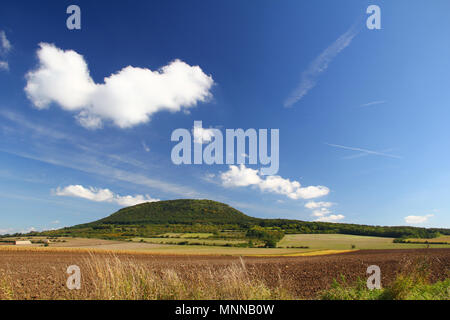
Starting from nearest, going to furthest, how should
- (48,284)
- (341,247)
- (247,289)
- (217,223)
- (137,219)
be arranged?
(247,289) → (48,284) → (341,247) → (217,223) → (137,219)

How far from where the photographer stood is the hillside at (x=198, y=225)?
80062 mm

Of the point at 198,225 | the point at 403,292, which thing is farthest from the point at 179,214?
the point at 403,292

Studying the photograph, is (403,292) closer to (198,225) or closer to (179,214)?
(198,225)

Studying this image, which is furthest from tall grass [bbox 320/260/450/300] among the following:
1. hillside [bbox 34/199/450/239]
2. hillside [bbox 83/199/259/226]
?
hillside [bbox 83/199/259/226]

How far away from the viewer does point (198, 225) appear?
114938 millimetres

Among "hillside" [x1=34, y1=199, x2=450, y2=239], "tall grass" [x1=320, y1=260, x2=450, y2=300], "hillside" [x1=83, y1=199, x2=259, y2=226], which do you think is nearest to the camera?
"tall grass" [x1=320, y1=260, x2=450, y2=300]

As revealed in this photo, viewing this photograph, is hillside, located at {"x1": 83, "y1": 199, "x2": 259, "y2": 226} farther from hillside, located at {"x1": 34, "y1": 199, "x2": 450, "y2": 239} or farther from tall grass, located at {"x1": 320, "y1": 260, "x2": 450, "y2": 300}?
tall grass, located at {"x1": 320, "y1": 260, "x2": 450, "y2": 300}

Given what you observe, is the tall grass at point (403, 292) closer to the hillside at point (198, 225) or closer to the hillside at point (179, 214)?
the hillside at point (198, 225)

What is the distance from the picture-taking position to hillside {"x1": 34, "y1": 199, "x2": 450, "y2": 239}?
80.1 meters

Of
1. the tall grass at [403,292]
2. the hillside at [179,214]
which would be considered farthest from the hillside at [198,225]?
the tall grass at [403,292]

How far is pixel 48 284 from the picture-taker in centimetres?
1514
